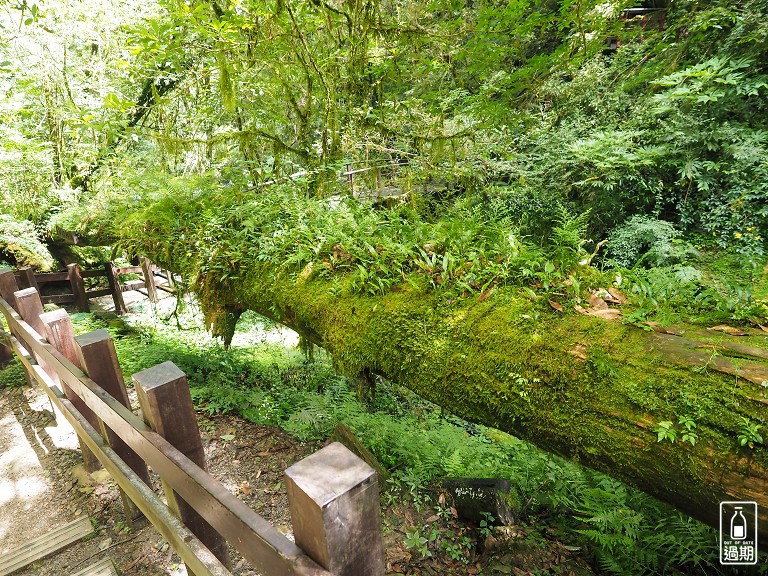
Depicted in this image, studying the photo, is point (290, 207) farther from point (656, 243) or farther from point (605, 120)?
point (605, 120)

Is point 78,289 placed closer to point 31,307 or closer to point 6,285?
point 6,285

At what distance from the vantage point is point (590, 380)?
1.99 metres

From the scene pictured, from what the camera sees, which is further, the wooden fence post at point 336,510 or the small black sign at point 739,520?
the small black sign at point 739,520

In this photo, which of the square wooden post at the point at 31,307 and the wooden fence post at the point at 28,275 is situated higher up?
the wooden fence post at the point at 28,275

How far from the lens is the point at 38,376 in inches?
160

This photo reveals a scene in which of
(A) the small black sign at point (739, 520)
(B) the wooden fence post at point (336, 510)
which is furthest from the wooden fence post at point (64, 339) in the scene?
(A) the small black sign at point (739, 520)

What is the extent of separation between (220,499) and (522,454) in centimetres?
488

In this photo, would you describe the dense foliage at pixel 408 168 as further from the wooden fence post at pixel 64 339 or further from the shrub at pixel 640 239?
the wooden fence post at pixel 64 339

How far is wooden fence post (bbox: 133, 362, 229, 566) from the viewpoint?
6.33ft

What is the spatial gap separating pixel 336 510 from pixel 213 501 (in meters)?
0.75

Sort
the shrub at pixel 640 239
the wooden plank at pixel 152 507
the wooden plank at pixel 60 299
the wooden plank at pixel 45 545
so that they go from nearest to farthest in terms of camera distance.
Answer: the wooden plank at pixel 152 507 < the wooden plank at pixel 45 545 < the shrub at pixel 640 239 < the wooden plank at pixel 60 299

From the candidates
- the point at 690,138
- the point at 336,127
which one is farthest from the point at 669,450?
the point at 690,138

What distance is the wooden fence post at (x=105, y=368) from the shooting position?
2.74 m

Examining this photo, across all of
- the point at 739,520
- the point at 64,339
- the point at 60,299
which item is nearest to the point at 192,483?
the point at 739,520
